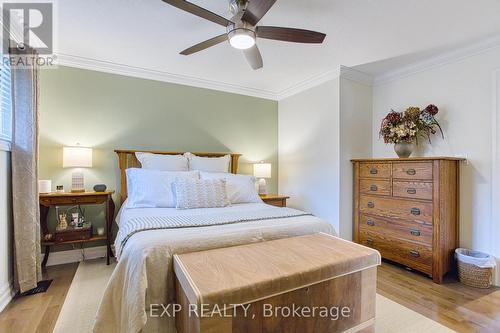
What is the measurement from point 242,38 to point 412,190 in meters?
2.33

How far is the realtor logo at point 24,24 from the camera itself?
2.02 m

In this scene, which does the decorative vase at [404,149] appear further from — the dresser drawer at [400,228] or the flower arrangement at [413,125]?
the dresser drawer at [400,228]

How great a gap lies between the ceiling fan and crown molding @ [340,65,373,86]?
4.72 ft

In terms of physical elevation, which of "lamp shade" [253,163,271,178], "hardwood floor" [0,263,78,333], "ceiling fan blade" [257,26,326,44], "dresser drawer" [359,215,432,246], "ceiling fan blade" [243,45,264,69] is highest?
"ceiling fan blade" [257,26,326,44]

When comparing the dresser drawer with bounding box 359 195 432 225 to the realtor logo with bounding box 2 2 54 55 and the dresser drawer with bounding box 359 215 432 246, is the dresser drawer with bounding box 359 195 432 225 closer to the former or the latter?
the dresser drawer with bounding box 359 215 432 246

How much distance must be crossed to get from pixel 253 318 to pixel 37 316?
1.77 m

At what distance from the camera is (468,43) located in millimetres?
2537

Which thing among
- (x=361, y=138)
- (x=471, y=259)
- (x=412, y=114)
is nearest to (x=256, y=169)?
(x=361, y=138)

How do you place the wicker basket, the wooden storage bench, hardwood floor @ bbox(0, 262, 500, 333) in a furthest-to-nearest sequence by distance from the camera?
the wicker basket < hardwood floor @ bbox(0, 262, 500, 333) < the wooden storage bench

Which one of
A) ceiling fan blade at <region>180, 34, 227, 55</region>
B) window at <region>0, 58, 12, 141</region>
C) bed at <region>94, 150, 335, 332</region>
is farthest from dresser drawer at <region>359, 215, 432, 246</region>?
window at <region>0, 58, 12, 141</region>

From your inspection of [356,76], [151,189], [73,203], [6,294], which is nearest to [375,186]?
[356,76]

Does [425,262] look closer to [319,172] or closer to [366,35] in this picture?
[319,172]

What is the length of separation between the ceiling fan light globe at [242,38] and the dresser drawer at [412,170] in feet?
6.86

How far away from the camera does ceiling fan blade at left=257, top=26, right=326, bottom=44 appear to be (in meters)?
1.86
